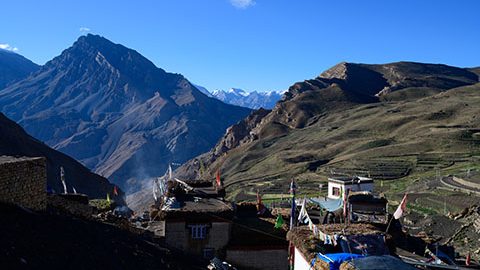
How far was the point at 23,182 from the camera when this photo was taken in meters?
18.5

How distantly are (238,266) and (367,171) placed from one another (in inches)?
2940

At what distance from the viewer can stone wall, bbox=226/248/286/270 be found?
77.3ft

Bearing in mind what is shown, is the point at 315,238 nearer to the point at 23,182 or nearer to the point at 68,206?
the point at 23,182

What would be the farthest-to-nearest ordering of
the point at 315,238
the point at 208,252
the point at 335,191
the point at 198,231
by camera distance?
the point at 335,191 < the point at 208,252 < the point at 198,231 < the point at 315,238

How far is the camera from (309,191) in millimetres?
88625

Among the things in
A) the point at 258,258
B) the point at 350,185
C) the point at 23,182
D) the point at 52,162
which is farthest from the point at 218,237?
the point at 52,162

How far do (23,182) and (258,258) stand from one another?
11576 mm

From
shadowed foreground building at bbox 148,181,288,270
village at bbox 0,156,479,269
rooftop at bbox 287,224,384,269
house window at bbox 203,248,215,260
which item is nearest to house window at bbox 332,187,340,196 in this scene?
village at bbox 0,156,479,269

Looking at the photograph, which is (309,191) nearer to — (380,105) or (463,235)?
(463,235)

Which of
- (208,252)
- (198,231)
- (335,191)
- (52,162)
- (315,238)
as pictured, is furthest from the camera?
(52,162)

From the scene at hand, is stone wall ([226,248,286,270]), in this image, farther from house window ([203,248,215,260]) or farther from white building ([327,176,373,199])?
white building ([327,176,373,199])

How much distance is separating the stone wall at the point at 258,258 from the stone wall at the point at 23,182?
9361mm

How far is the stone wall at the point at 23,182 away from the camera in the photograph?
17516 millimetres

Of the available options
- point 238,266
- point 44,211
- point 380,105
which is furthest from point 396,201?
point 380,105
